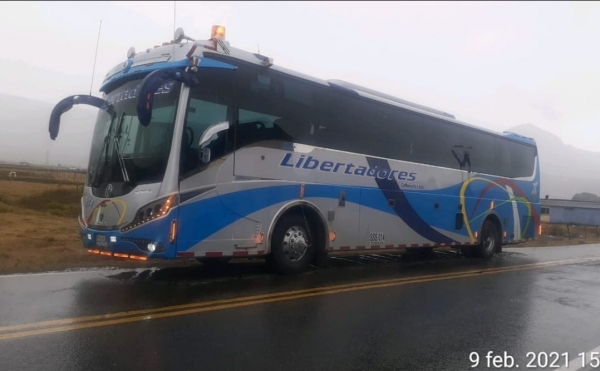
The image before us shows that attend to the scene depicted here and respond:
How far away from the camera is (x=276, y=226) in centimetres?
944

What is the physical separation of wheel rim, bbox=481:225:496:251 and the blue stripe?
2489 mm

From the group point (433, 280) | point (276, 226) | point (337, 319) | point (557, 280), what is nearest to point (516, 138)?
point (557, 280)

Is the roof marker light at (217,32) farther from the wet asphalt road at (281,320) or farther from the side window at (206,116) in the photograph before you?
the wet asphalt road at (281,320)

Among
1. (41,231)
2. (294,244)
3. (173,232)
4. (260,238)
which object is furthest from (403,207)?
(41,231)

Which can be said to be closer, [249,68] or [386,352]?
[386,352]

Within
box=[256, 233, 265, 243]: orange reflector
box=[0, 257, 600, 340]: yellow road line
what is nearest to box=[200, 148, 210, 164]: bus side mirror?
box=[256, 233, 265, 243]: orange reflector

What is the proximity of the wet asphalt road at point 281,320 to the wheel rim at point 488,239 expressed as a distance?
497 cm

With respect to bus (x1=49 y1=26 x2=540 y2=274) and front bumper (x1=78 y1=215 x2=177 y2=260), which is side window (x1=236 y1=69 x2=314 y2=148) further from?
front bumper (x1=78 y1=215 x2=177 y2=260)

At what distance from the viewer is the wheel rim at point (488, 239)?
15.3 metres

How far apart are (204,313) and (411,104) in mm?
8244

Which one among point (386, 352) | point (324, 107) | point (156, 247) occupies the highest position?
point (324, 107)

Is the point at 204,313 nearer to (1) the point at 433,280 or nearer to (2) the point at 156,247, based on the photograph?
(2) the point at 156,247

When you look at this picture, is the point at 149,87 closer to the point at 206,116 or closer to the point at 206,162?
the point at 206,116

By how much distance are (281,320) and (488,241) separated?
35.1 feet
